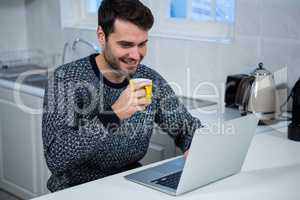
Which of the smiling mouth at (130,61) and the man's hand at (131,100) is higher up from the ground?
the smiling mouth at (130,61)

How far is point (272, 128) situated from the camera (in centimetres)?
230

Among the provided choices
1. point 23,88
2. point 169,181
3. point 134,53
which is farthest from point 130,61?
point 23,88

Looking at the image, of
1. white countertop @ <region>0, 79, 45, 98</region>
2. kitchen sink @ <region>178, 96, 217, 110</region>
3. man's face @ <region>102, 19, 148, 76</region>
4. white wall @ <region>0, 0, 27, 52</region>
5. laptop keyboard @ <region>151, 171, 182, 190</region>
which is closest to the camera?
laptop keyboard @ <region>151, 171, 182, 190</region>

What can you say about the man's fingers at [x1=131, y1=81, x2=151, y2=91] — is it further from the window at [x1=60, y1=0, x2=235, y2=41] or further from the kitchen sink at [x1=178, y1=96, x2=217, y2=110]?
the window at [x1=60, y1=0, x2=235, y2=41]

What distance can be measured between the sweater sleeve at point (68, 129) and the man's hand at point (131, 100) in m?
0.04

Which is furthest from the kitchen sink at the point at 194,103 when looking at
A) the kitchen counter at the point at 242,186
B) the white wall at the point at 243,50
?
the kitchen counter at the point at 242,186

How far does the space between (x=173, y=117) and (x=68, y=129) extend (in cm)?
51

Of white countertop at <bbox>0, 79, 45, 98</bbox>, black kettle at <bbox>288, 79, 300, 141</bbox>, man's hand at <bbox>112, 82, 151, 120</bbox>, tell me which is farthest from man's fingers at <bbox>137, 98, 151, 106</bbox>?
white countertop at <bbox>0, 79, 45, 98</bbox>

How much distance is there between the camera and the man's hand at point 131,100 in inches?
65.3

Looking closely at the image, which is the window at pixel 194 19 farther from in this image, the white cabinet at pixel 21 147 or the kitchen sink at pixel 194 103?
the white cabinet at pixel 21 147

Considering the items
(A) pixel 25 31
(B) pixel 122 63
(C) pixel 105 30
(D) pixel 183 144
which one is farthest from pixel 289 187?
(A) pixel 25 31

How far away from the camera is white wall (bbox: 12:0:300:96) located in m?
2.45

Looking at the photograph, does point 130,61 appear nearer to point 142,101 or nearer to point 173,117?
point 142,101

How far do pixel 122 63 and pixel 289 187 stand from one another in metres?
0.75
